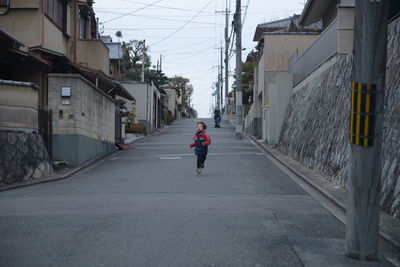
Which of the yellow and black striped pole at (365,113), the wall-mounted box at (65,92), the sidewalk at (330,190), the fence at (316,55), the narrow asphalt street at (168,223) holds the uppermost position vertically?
the fence at (316,55)

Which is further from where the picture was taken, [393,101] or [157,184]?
[157,184]

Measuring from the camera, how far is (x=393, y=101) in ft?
33.9

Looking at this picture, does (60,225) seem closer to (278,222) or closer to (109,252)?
(109,252)

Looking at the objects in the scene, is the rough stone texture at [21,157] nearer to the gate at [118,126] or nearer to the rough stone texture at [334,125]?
the rough stone texture at [334,125]


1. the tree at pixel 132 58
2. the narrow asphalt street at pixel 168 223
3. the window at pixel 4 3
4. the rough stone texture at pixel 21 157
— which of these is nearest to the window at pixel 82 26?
the window at pixel 4 3

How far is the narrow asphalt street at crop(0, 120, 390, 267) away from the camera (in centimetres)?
632

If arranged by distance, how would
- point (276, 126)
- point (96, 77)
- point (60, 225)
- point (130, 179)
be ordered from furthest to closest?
point (276, 126), point (96, 77), point (130, 179), point (60, 225)

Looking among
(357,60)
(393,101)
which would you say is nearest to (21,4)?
(393,101)

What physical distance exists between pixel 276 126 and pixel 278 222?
59.9ft

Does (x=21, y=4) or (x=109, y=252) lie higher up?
(x=21, y=4)

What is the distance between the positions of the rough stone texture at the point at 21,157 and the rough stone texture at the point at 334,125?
7.95 meters

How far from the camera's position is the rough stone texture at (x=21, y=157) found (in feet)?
44.3

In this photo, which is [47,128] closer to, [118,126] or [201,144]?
[201,144]

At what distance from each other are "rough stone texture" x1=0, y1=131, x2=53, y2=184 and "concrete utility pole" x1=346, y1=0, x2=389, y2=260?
9.72 meters
